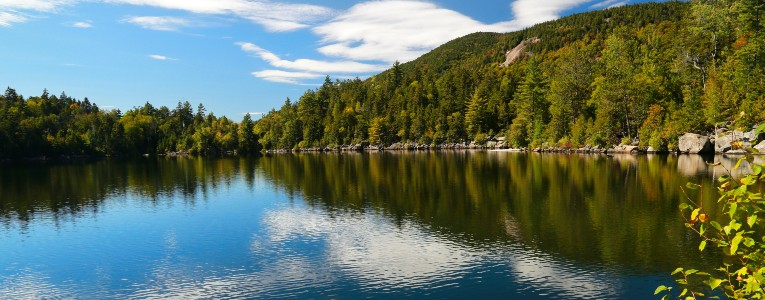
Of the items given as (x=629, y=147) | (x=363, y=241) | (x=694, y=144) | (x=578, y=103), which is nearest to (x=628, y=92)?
(x=629, y=147)

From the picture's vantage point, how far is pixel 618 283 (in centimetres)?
2305

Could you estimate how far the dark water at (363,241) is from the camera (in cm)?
2427

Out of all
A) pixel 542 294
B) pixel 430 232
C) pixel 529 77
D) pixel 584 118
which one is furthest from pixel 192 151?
pixel 542 294

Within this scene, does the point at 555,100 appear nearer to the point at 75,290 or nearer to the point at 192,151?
the point at 75,290

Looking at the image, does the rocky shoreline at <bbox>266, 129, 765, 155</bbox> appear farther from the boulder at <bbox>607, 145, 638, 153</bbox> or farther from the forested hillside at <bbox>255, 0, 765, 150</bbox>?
the forested hillside at <bbox>255, 0, 765, 150</bbox>

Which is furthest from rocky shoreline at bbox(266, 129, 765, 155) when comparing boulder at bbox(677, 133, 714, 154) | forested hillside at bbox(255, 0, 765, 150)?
forested hillside at bbox(255, 0, 765, 150)

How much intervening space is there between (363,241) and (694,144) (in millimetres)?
87261

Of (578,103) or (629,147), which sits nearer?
(629,147)

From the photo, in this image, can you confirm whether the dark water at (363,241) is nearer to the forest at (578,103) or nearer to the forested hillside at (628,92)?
the forest at (578,103)

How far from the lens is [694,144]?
93438 millimetres

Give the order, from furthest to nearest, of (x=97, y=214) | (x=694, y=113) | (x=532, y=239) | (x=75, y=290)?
(x=694, y=113) < (x=97, y=214) < (x=532, y=239) < (x=75, y=290)

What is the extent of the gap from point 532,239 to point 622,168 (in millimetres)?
46779

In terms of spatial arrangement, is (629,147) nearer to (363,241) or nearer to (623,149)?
(623,149)

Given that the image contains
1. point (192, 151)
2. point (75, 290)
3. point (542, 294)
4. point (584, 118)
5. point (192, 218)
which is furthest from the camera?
point (192, 151)
